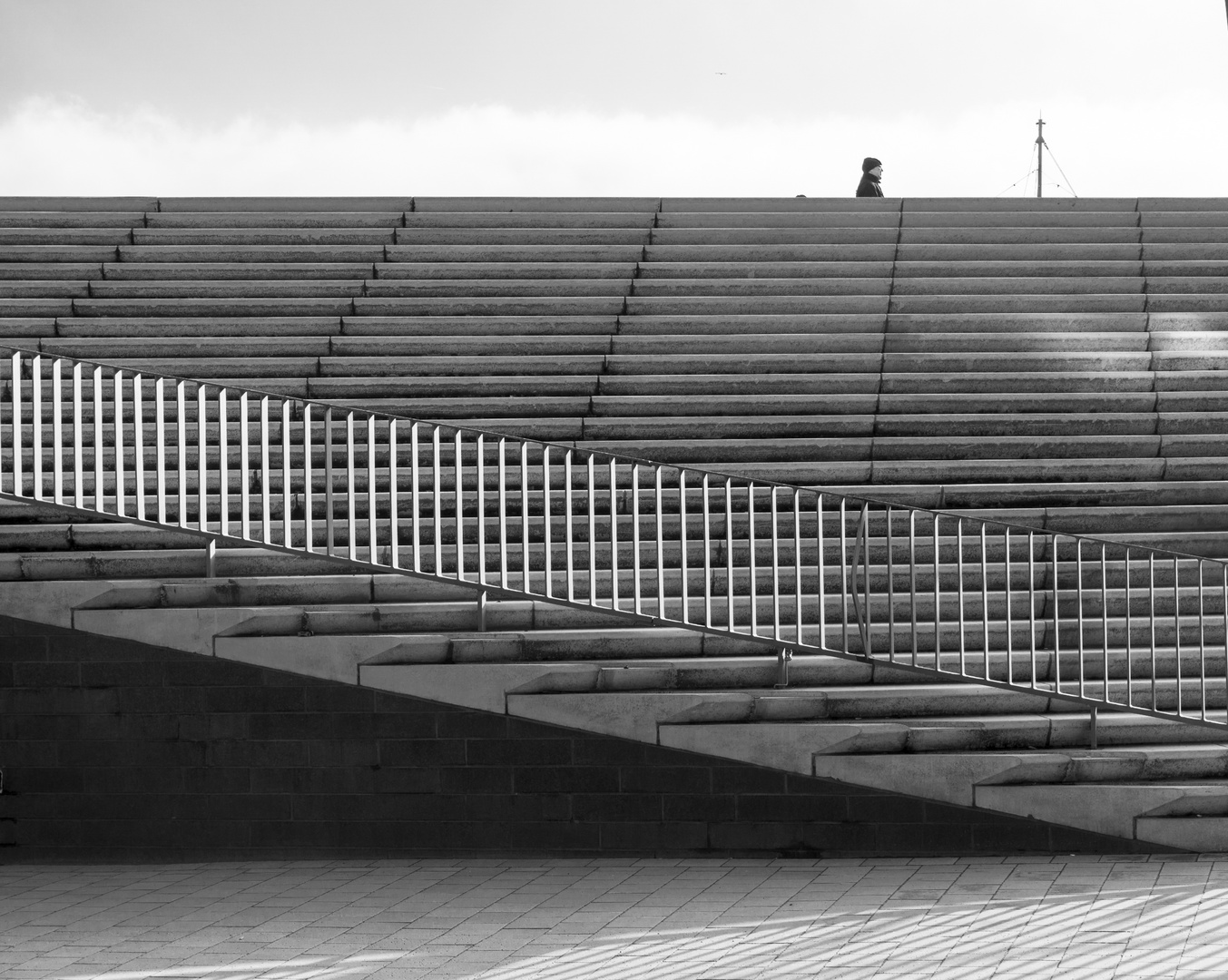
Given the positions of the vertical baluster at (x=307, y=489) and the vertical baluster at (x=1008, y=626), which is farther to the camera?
the vertical baluster at (x=1008, y=626)

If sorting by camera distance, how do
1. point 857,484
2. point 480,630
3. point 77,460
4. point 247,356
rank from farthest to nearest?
1. point 247,356
2. point 857,484
3. point 480,630
4. point 77,460

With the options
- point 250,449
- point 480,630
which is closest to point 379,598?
point 480,630

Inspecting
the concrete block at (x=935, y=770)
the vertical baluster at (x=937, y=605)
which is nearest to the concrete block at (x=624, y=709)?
the concrete block at (x=935, y=770)

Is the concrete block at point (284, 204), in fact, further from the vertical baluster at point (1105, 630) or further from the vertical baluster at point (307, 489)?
the vertical baluster at point (1105, 630)

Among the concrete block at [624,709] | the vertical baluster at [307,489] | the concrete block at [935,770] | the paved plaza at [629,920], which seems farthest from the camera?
the concrete block at [624,709]

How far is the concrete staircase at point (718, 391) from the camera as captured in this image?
7566 mm

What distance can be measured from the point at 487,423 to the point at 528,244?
261cm

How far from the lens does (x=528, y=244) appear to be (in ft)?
39.0

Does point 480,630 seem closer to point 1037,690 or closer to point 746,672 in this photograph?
point 746,672

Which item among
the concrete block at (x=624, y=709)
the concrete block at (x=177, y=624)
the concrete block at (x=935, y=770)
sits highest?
the concrete block at (x=177, y=624)

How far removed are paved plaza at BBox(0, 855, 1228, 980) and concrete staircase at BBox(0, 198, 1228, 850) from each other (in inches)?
23.5

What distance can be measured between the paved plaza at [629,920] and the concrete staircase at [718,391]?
0.60 meters

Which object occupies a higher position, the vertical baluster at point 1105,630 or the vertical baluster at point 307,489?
the vertical baluster at point 307,489

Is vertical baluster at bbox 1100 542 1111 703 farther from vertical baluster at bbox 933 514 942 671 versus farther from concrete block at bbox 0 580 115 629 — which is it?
concrete block at bbox 0 580 115 629
